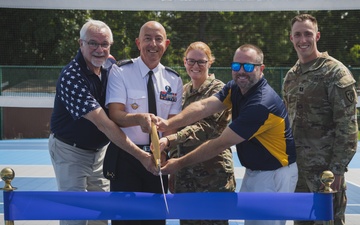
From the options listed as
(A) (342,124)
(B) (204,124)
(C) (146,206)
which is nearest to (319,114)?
(A) (342,124)

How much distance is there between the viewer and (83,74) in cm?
421

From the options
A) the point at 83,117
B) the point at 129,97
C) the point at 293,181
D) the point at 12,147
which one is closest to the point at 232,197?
the point at 293,181

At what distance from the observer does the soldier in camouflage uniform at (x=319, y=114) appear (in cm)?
451

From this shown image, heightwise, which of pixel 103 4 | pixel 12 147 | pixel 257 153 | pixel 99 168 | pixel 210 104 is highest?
pixel 103 4

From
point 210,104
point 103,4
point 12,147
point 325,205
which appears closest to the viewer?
point 325,205

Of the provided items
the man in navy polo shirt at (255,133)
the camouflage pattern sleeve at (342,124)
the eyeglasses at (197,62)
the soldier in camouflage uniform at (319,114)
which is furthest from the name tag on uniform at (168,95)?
the camouflage pattern sleeve at (342,124)

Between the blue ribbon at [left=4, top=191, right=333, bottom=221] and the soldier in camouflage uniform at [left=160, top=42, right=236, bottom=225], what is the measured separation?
4.02 feet

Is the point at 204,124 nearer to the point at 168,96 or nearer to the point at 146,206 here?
the point at 168,96

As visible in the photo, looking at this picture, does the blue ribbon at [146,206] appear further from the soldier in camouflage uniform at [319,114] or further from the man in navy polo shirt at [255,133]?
the soldier in camouflage uniform at [319,114]

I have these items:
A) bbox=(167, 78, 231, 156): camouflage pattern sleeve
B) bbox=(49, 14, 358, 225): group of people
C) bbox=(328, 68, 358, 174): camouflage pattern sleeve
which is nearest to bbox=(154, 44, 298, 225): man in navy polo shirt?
bbox=(49, 14, 358, 225): group of people

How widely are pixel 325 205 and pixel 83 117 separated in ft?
6.66

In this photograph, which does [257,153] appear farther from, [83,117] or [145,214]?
[83,117]

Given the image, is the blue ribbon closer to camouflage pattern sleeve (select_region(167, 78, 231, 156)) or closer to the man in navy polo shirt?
the man in navy polo shirt

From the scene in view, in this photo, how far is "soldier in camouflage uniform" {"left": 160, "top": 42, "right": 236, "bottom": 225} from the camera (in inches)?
183
